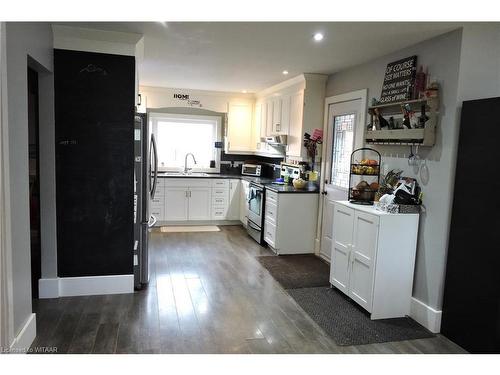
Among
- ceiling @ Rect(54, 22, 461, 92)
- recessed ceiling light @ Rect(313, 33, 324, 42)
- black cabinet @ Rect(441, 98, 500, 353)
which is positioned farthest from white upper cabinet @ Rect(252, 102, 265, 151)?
black cabinet @ Rect(441, 98, 500, 353)

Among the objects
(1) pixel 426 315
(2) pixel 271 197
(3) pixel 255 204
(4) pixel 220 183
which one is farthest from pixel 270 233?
(1) pixel 426 315

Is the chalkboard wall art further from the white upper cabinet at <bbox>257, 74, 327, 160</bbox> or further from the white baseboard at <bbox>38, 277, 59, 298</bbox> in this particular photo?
the white baseboard at <bbox>38, 277, 59, 298</bbox>

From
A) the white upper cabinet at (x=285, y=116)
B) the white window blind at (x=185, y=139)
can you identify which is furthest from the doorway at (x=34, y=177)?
the white window blind at (x=185, y=139)

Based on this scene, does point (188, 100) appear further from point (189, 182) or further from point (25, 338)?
point (25, 338)

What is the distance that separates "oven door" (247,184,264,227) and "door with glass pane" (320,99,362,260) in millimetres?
950

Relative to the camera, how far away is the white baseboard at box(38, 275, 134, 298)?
10.9 ft

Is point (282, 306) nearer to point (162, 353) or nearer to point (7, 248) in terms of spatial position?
point (162, 353)

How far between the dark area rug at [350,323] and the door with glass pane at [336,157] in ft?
3.27

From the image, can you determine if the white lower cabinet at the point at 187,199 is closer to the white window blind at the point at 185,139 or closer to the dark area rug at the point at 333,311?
the white window blind at the point at 185,139

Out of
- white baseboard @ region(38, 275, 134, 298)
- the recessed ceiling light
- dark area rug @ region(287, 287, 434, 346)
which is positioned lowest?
dark area rug @ region(287, 287, 434, 346)

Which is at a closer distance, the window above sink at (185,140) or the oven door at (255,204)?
the oven door at (255,204)

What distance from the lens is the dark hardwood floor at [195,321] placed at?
262 cm

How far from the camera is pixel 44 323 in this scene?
112 inches

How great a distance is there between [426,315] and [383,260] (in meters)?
0.56
